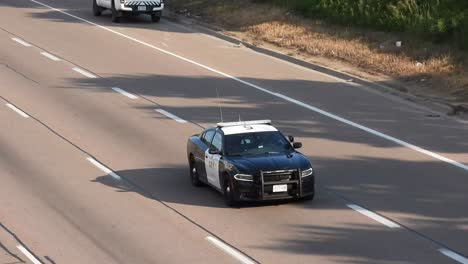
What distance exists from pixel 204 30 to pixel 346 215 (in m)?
24.4

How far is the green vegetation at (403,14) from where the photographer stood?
119ft

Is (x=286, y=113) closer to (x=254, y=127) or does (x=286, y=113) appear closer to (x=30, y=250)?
(x=254, y=127)

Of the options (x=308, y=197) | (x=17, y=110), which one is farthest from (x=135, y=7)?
(x=308, y=197)

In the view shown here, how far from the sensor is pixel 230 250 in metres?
18.2

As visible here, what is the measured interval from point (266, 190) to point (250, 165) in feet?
1.94

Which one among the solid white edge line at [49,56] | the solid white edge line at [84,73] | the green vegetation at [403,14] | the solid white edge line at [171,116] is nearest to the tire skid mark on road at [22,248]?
the solid white edge line at [171,116]

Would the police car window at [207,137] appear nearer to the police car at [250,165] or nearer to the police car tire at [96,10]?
the police car at [250,165]

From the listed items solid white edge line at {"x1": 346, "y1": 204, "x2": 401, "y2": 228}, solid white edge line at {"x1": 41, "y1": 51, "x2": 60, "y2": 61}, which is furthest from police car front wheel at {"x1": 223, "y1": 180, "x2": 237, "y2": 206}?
solid white edge line at {"x1": 41, "y1": 51, "x2": 60, "y2": 61}

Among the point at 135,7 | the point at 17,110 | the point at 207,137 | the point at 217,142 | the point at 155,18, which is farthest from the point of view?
the point at 155,18

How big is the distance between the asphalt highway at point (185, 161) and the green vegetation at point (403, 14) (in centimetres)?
407

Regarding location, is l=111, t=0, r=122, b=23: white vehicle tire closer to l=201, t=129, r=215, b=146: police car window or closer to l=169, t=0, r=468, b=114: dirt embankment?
l=169, t=0, r=468, b=114: dirt embankment

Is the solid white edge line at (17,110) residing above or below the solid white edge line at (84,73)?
above

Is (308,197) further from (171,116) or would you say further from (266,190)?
(171,116)

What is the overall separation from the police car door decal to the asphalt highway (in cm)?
40
